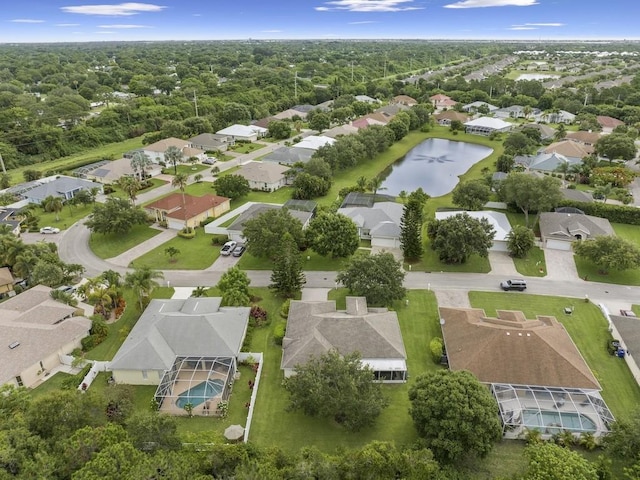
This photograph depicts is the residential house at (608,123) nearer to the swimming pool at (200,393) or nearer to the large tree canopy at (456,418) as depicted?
the large tree canopy at (456,418)

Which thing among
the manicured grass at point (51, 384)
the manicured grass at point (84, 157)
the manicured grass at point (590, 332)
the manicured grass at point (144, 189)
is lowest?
the manicured grass at point (590, 332)

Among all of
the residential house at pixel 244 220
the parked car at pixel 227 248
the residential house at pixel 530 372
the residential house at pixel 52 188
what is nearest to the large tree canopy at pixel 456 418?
the residential house at pixel 530 372

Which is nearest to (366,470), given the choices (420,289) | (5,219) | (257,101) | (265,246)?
(420,289)

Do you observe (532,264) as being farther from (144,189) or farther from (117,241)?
(144,189)

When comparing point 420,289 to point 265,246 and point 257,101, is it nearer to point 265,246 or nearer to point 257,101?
point 265,246

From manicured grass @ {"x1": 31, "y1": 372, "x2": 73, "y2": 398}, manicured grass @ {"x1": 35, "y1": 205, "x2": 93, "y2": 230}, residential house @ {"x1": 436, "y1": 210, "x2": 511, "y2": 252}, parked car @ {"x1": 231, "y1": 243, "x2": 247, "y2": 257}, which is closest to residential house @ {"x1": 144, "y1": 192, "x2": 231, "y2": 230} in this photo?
parked car @ {"x1": 231, "y1": 243, "x2": 247, "y2": 257}

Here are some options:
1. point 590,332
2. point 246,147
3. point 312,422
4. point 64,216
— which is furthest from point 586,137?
point 64,216
